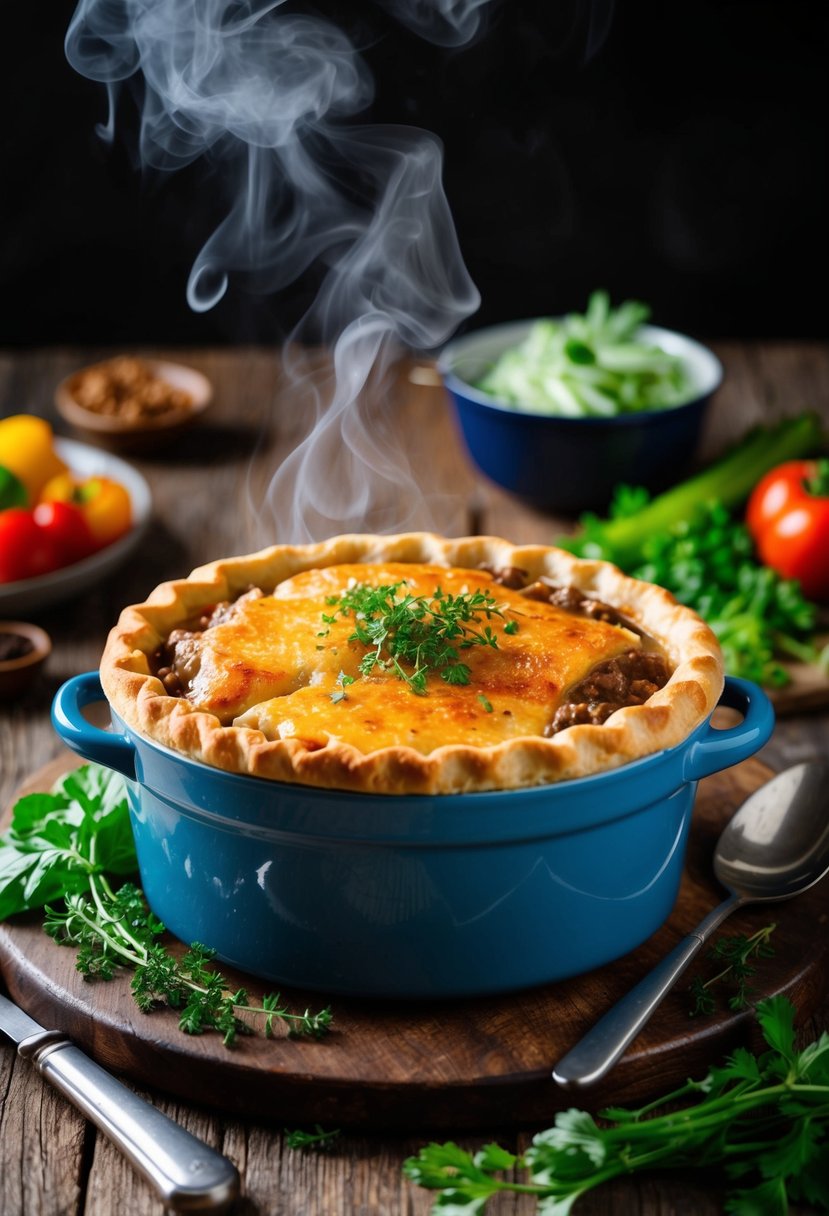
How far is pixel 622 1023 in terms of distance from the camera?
7.47 feet

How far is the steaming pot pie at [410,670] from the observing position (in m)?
2.24

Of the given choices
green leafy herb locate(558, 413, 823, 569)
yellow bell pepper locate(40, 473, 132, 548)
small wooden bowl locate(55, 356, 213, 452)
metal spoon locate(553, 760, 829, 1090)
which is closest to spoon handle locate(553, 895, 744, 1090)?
metal spoon locate(553, 760, 829, 1090)

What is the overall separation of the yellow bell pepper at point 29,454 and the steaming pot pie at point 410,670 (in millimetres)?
1872

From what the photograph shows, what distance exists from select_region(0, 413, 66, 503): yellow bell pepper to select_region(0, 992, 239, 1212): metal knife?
99.3 inches

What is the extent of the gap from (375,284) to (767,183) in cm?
245

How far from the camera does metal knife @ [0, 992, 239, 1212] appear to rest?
201 cm

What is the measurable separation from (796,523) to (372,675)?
2277mm

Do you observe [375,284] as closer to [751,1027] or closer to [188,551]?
[188,551]

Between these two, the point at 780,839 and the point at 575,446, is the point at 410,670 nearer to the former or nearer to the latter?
the point at 780,839

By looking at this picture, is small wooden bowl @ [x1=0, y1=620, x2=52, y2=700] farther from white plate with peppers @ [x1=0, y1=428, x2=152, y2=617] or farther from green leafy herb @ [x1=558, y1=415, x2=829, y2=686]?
green leafy herb @ [x1=558, y1=415, x2=829, y2=686]

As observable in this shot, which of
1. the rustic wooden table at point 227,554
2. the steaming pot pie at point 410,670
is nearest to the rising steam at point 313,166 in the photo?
the rustic wooden table at point 227,554

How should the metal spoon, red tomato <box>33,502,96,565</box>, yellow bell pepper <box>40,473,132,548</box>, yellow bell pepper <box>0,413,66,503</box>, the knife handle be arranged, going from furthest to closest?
yellow bell pepper <box>0,413,66,503</box> → yellow bell pepper <box>40,473,132,548</box> → red tomato <box>33,502,96,565</box> → the metal spoon → the knife handle

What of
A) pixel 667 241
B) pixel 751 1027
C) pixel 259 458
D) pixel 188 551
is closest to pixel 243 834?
pixel 751 1027

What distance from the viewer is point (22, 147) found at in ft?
18.9
